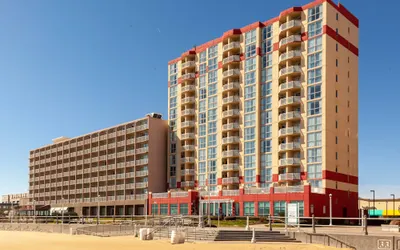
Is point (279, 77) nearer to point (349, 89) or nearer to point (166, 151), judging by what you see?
point (349, 89)

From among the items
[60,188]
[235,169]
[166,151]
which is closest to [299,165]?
[235,169]

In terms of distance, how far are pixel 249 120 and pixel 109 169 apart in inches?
1548

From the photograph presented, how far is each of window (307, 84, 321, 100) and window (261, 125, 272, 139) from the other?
991cm

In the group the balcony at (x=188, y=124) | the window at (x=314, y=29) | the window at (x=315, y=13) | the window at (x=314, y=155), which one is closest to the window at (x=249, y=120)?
the window at (x=314, y=155)

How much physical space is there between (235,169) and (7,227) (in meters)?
40.0

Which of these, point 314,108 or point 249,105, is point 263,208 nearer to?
point 314,108

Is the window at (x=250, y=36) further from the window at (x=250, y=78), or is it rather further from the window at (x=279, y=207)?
the window at (x=279, y=207)

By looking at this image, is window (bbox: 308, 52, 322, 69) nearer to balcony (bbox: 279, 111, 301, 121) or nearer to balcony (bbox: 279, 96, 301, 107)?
balcony (bbox: 279, 96, 301, 107)

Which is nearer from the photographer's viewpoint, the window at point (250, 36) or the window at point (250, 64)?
the window at point (250, 64)

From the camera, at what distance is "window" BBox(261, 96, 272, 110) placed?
3516 inches

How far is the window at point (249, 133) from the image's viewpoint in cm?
9094

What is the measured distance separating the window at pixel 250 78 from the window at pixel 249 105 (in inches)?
138

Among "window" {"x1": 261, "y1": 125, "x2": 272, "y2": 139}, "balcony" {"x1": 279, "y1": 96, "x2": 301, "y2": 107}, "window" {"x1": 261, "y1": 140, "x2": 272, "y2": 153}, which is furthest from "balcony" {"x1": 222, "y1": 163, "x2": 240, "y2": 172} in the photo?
"balcony" {"x1": 279, "y1": 96, "x2": 301, "y2": 107}

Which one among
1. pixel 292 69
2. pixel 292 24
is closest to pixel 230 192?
pixel 292 69
